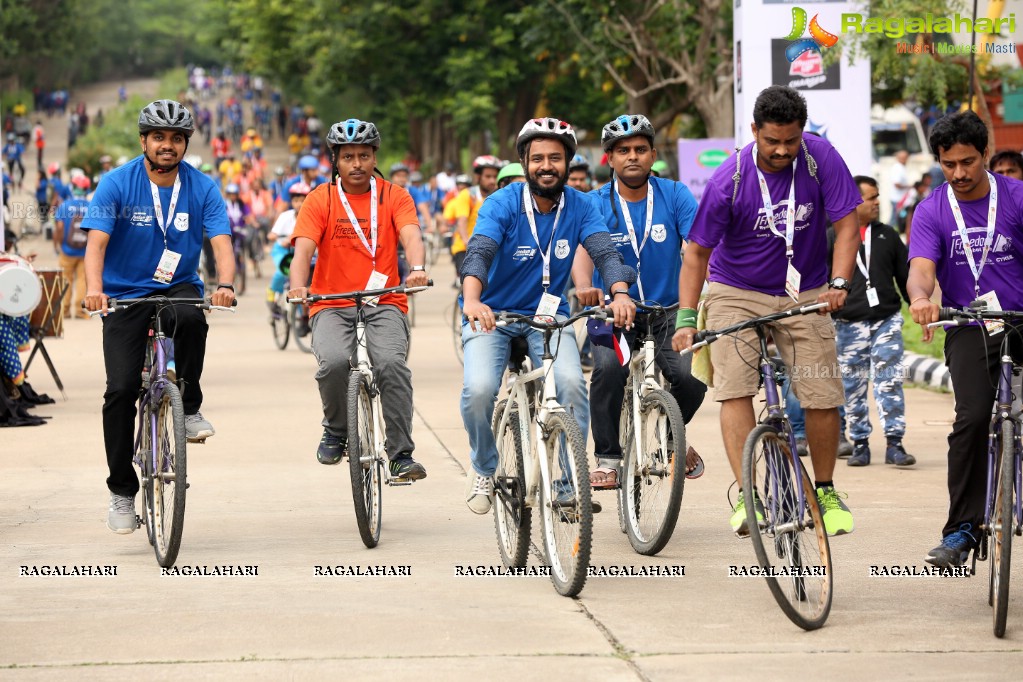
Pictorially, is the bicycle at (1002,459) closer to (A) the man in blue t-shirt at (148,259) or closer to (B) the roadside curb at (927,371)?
(A) the man in blue t-shirt at (148,259)

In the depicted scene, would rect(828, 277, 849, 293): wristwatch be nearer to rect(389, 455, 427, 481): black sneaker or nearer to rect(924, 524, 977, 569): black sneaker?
rect(924, 524, 977, 569): black sneaker

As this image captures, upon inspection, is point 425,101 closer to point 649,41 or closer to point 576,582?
point 649,41

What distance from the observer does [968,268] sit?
22.3ft

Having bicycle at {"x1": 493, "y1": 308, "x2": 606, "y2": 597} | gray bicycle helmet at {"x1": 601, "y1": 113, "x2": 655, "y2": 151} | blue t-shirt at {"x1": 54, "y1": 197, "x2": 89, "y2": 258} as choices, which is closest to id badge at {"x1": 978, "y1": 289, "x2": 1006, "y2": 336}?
bicycle at {"x1": 493, "y1": 308, "x2": 606, "y2": 597}

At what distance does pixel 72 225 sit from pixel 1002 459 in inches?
697

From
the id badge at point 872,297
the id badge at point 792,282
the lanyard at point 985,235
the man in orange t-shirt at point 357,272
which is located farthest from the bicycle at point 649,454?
the id badge at point 872,297

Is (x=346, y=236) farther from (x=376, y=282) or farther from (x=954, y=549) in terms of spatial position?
(x=954, y=549)

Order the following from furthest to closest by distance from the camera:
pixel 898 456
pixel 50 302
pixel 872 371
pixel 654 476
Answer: pixel 50 302 → pixel 872 371 → pixel 898 456 → pixel 654 476

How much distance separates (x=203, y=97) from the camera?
104125 millimetres

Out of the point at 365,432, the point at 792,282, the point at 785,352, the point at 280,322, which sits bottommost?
the point at 280,322

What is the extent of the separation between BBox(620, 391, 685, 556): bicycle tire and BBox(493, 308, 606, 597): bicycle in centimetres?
53

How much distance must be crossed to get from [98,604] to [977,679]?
3349 millimetres

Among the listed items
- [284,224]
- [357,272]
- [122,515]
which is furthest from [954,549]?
[284,224]

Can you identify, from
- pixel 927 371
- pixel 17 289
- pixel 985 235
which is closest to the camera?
pixel 985 235
